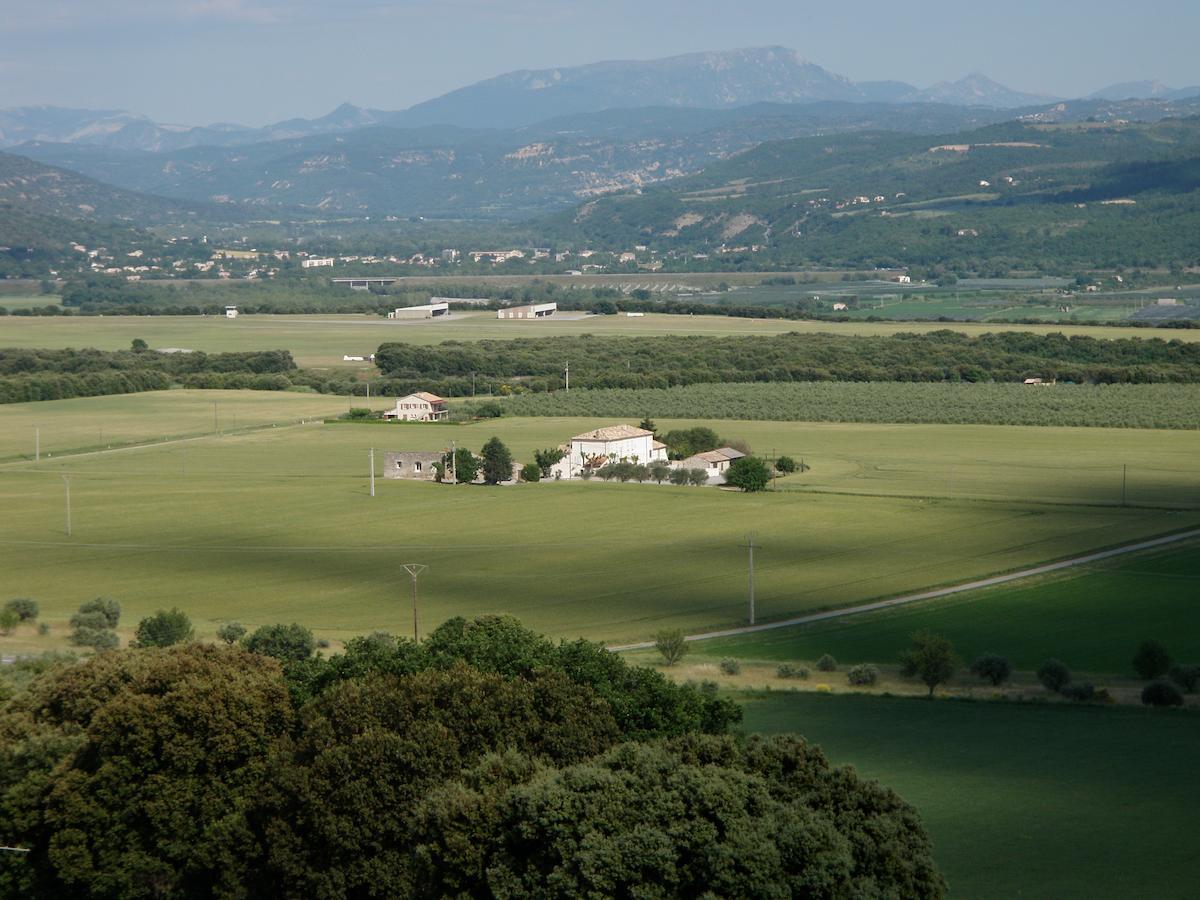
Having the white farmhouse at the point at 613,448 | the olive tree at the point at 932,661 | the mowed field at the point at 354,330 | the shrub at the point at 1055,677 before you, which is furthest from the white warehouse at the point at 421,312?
the shrub at the point at 1055,677

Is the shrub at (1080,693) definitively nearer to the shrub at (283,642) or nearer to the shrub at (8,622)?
the shrub at (283,642)

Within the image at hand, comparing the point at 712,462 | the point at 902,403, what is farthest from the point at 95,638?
the point at 902,403

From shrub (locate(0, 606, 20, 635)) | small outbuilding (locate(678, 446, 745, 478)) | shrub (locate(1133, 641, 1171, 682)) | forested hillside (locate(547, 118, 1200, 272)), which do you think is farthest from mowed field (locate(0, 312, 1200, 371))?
shrub (locate(1133, 641, 1171, 682))

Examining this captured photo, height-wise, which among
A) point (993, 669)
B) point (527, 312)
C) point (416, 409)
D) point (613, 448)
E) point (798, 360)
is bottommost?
point (993, 669)

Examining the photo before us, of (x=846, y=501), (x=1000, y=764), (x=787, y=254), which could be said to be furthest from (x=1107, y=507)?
(x=787, y=254)

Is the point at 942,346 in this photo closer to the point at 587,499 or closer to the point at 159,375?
the point at 159,375

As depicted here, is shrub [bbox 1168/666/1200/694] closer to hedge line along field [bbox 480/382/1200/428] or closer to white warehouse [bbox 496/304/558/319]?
hedge line along field [bbox 480/382/1200/428]

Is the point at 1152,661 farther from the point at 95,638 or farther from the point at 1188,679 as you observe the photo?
the point at 95,638
